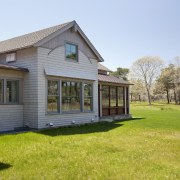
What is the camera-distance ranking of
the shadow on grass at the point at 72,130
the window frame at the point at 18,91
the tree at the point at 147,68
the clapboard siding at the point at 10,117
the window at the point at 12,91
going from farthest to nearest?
the tree at the point at 147,68, the window at the point at 12,91, the window frame at the point at 18,91, the clapboard siding at the point at 10,117, the shadow on grass at the point at 72,130

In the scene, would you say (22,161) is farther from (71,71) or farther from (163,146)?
(71,71)

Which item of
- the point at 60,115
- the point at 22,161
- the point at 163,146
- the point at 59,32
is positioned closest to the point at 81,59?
the point at 59,32

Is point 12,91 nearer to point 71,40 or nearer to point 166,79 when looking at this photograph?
point 71,40

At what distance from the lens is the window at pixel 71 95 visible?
16836 millimetres

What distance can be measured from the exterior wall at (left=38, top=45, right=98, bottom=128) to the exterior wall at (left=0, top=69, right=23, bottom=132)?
3.82ft

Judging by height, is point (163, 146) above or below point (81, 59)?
below

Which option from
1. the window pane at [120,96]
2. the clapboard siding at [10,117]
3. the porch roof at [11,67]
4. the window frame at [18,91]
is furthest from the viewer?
the window pane at [120,96]

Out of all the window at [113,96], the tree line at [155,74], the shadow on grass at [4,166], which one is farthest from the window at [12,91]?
the tree line at [155,74]

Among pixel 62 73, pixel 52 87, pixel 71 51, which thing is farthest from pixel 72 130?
pixel 71 51

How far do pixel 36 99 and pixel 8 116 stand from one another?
68.0 inches

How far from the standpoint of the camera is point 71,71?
17.2m

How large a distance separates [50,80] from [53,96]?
0.96 m

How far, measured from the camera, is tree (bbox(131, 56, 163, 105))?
65.0 m

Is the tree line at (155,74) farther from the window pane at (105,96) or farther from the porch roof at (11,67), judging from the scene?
the porch roof at (11,67)
